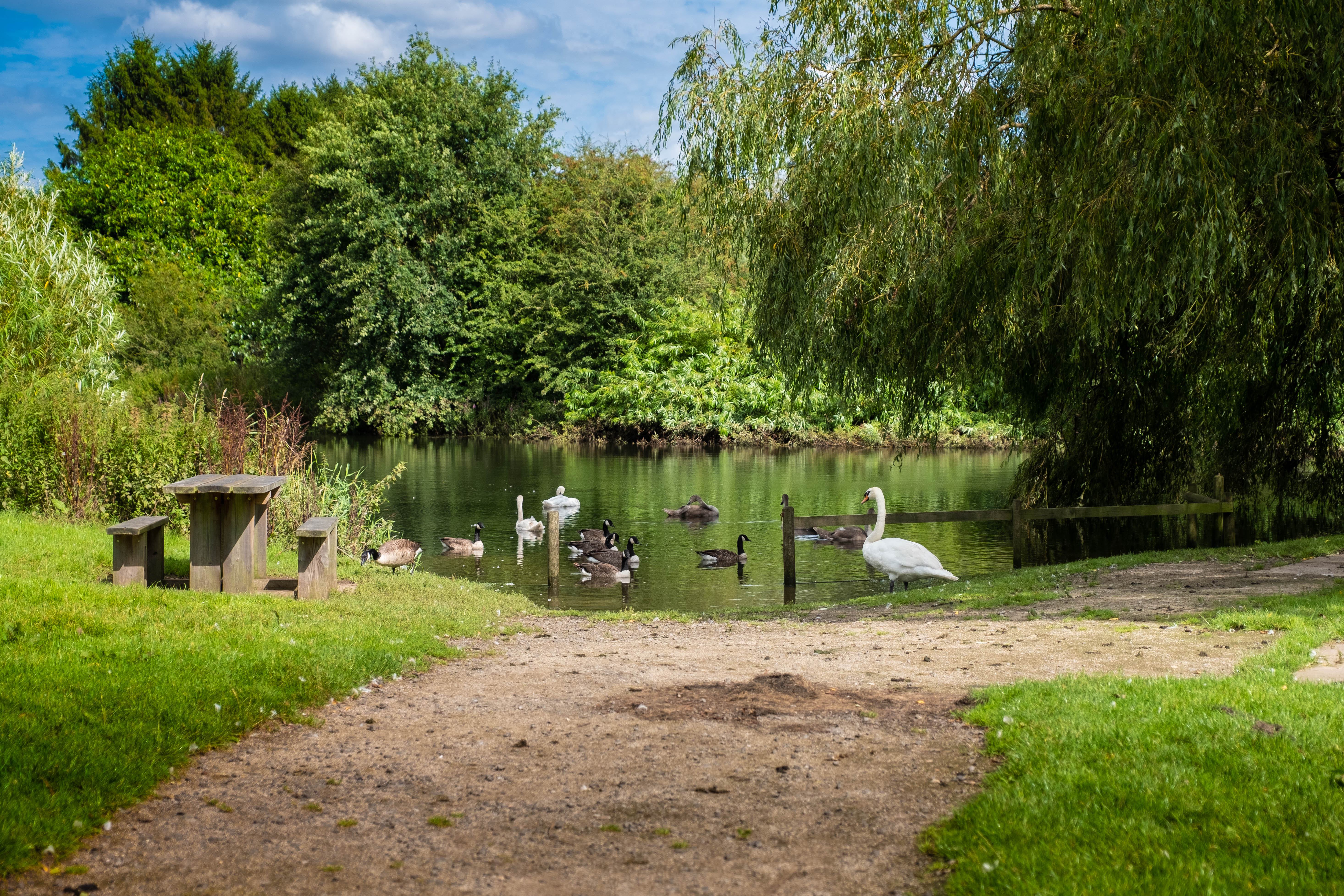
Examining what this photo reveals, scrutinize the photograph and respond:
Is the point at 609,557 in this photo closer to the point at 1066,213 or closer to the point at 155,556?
the point at 155,556

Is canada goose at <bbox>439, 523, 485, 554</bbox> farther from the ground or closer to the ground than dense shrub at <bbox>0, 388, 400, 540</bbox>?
closer to the ground

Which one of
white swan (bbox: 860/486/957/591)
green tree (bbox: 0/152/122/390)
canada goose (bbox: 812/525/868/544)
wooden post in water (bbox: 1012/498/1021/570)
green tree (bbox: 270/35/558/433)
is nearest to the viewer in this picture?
white swan (bbox: 860/486/957/591)

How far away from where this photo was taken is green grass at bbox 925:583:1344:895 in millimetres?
3803

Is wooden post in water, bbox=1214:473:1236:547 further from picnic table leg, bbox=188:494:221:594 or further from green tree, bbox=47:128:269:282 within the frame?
green tree, bbox=47:128:269:282

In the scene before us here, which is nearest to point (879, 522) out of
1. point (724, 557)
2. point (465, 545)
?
point (724, 557)

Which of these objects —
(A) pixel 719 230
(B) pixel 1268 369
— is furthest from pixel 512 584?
(B) pixel 1268 369

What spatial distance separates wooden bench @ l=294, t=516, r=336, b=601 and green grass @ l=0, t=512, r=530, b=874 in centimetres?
19

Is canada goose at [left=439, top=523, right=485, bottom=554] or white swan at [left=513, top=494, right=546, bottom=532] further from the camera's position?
white swan at [left=513, top=494, right=546, bottom=532]

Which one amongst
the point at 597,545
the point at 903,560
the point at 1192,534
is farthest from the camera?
the point at 1192,534

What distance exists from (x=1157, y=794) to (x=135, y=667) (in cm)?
580

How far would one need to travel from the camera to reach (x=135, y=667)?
21.3 feet

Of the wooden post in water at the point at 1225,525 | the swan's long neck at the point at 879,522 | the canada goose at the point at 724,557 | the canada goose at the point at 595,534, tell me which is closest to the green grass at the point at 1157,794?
the swan's long neck at the point at 879,522

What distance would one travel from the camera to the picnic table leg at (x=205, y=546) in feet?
33.8

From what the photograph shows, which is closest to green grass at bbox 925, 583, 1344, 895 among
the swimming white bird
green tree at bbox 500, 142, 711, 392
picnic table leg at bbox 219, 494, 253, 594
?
picnic table leg at bbox 219, 494, 253, 594
